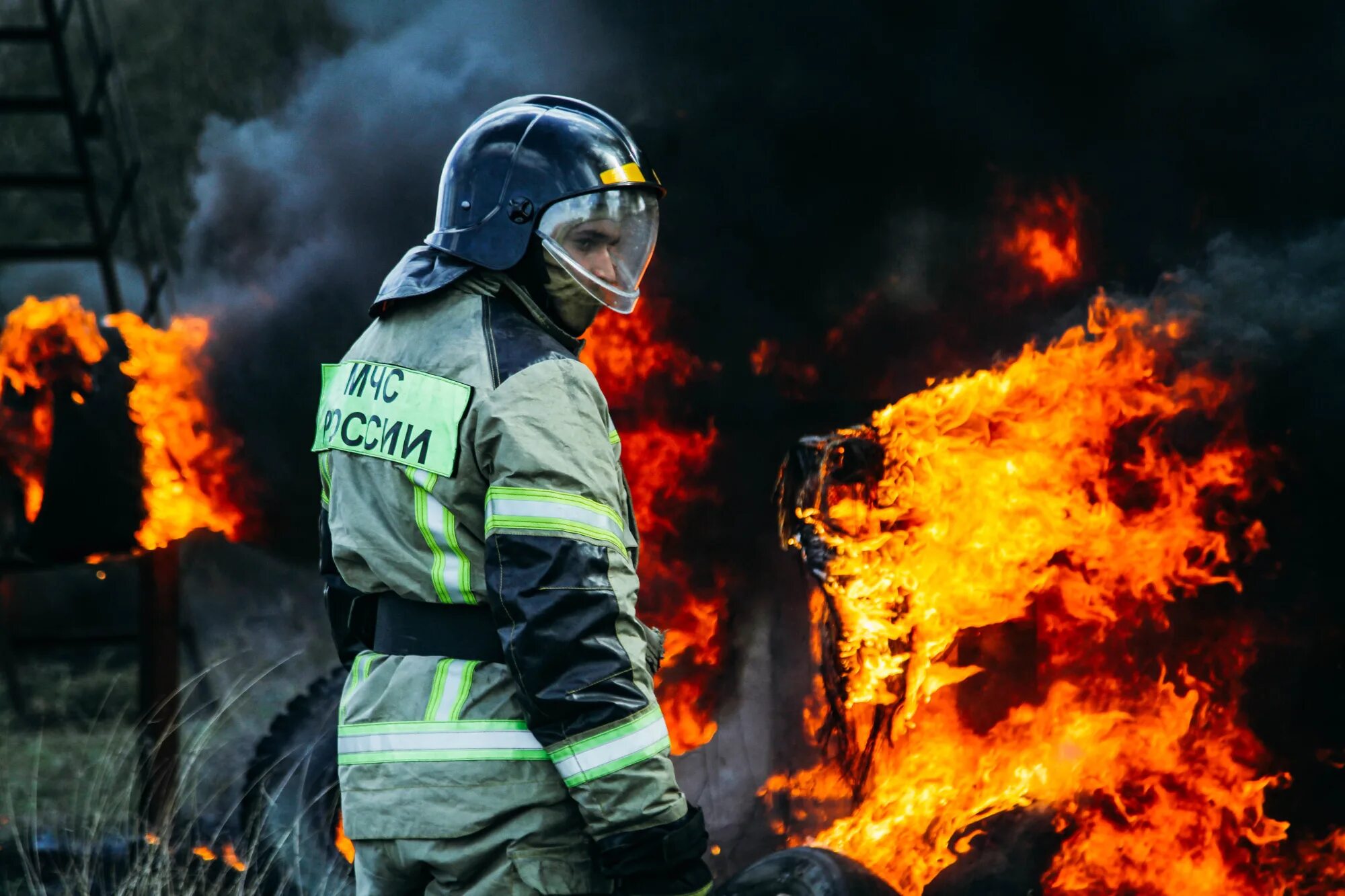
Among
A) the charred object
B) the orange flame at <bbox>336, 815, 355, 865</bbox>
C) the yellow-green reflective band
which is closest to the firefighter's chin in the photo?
the yellow-green reflective band

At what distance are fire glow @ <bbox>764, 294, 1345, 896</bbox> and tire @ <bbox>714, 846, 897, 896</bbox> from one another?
0.74 meters

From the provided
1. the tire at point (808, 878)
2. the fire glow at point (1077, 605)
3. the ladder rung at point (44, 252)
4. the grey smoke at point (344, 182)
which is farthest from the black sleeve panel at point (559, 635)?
the ladder rung at point (44, 252)

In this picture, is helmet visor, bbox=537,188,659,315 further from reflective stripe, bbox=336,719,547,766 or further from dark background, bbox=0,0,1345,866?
dark background, bbox=0,0,1345,866

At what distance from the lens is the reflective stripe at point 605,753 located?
6.93 feet

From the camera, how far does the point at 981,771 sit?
495 cm

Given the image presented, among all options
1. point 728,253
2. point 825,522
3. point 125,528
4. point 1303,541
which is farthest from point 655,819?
point 125,528

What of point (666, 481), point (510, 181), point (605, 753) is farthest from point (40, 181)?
point (605, 753)

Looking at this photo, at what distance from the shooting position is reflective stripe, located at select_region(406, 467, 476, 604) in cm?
228

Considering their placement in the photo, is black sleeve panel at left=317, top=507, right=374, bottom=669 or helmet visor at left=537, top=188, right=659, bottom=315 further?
black sleeve panel at left=317, top=507, right=374, bottom=669

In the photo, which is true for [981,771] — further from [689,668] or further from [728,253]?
[728,253]

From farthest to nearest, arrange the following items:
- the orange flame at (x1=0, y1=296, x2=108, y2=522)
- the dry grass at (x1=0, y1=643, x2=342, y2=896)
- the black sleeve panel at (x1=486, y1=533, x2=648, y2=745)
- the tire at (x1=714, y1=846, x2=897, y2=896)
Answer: the orange flame at (x1=0, y1=296, x2=108, y2=522) → the dry grass at (x1=0, y1=643, x2=342, y2=896) → the tire at (x1=714, y1=846, x2=897, y2=896) → the black sleeve panel at (x1=486, y1=533, x2=648, y2=745)

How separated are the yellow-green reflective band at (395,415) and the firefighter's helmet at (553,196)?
0.98 feet

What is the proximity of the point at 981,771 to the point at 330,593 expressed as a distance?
3.09 metres

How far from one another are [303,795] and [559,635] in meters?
3.86
